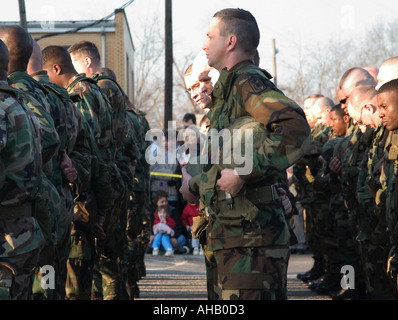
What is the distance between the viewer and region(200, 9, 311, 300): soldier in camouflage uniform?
4.91 m

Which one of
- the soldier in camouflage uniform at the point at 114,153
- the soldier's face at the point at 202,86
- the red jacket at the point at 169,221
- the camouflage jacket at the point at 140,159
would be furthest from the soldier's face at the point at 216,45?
the red jacket at the point at 169,221

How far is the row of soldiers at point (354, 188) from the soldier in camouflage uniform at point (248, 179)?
65.1 inches

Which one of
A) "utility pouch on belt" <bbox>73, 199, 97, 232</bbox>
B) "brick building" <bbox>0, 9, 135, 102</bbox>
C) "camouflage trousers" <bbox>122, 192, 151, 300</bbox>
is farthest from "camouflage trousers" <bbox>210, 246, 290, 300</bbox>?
"brick building" <bbox>0, 9, 135, 102</bbox>

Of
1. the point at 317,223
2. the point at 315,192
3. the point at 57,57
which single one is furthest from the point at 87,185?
the point at 317,223

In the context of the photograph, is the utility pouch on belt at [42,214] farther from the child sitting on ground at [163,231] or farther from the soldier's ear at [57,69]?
the child sitting on ground at [163,231]

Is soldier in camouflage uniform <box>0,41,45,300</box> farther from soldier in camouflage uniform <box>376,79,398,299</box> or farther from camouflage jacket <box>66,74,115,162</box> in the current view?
soldier in camouflage uniform <box>376,79,398,299</box>

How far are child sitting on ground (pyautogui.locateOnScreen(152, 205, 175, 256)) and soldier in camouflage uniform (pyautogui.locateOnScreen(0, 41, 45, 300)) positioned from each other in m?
11.4

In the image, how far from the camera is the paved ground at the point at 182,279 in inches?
414

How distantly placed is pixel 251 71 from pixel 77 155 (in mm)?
2089

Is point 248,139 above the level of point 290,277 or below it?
above

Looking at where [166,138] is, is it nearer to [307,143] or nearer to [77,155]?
[77,155]

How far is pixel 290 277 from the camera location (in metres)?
12.8

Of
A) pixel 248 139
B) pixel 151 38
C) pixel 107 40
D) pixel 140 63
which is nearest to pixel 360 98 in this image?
pixel 248 139

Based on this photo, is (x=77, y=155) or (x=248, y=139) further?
(x=77, y=155)
